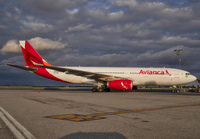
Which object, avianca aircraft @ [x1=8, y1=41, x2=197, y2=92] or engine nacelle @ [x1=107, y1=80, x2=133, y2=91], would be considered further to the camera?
avianca aircraft @ [x1=8, y1=41, x2=197, y2=92]

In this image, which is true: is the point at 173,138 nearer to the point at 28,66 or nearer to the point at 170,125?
the point at 170,125

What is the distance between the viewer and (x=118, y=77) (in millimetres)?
27062

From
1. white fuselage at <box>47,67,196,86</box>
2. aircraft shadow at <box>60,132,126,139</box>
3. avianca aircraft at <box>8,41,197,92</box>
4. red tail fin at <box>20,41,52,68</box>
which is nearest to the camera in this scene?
aircraft shadow at <box>60,132,126,139</box>

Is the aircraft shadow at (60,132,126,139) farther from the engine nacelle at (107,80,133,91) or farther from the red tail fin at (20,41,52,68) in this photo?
the red tail fin at (20,41,52,68)

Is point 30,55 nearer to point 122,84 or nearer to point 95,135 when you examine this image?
point 122,84

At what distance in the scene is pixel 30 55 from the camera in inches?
1208

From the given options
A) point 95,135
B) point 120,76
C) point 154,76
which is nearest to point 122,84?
point 120,76

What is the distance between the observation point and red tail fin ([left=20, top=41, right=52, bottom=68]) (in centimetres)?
3056

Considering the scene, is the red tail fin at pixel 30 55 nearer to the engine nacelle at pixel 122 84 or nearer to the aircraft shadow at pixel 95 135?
the engine nacelle at pixel 122 84

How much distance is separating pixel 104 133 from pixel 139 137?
3.27ft

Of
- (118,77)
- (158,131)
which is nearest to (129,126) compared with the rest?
(158,131)

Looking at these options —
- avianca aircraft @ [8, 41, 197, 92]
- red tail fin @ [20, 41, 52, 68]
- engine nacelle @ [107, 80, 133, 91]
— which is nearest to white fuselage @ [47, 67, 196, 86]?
avianca aircraft @ [8, 41, 197, 92]

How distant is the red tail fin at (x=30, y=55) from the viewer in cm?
3056

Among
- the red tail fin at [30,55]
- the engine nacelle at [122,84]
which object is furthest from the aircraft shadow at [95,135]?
the red tail fin at [30,55]
